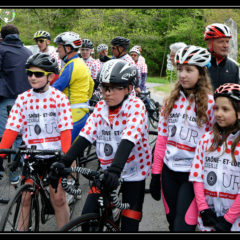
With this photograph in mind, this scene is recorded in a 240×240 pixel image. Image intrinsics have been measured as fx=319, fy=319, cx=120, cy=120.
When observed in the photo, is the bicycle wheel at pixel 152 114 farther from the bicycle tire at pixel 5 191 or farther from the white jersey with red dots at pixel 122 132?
the white jersey with red dots at pixel 122 132

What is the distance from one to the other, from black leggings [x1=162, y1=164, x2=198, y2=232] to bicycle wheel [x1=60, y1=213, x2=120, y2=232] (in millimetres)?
590

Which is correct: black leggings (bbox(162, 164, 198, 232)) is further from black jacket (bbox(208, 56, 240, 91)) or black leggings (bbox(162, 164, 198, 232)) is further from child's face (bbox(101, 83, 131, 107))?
black jacket (bbox(208, 56, 240, 91))

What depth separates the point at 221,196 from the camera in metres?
2.52

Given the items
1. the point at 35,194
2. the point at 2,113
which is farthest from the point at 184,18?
the point at 35,194

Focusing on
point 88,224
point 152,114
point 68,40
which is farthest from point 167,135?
point 152,114

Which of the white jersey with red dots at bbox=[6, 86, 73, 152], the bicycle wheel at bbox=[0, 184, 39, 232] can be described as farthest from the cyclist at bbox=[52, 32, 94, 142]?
the bicycle wheel at bbox=[0, 184, 39, 232]

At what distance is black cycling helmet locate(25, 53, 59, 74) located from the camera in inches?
132

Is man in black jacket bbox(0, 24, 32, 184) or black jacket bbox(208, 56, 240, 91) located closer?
black jacket bbox(208, 56, 240, 91)

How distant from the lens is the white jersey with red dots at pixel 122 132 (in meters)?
2.78

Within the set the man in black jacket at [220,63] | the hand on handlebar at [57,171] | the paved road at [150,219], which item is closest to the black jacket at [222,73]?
the man in black jacket at [220,63]

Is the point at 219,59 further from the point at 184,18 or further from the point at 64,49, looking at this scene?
the point at 184,18

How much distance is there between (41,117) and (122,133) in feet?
3.77

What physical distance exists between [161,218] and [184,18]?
30679 millimetres

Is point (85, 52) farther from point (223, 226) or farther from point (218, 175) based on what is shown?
point (223, 226)
